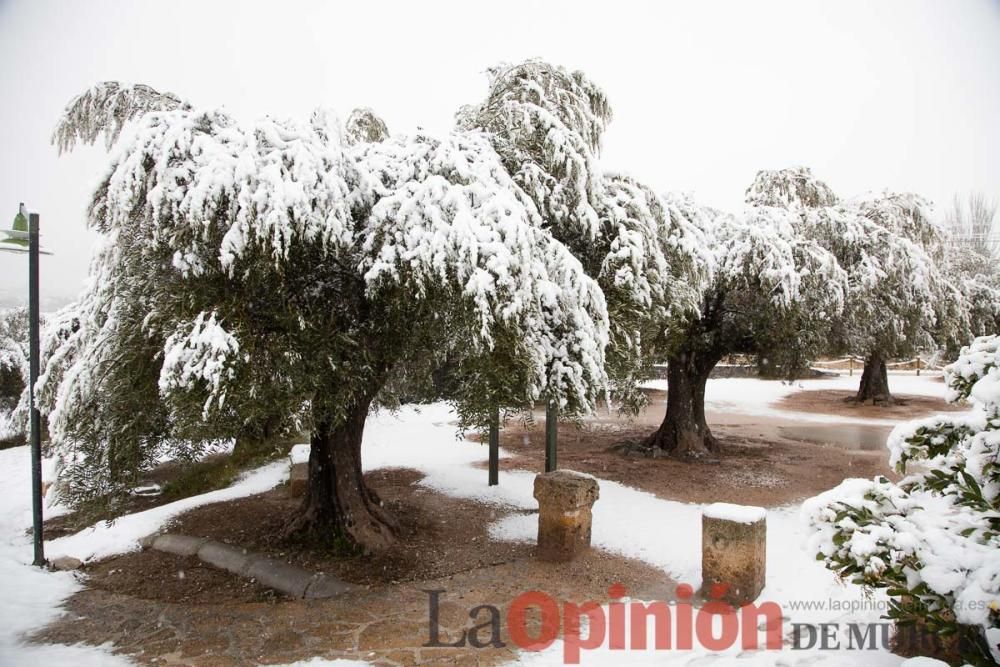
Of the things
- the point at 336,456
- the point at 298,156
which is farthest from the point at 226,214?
the point at 336,456

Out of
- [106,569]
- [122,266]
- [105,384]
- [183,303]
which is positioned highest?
[122,266]

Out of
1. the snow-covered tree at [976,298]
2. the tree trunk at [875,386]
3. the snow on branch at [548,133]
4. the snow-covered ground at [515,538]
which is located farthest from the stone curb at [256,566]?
the tree trunk at [875,386]

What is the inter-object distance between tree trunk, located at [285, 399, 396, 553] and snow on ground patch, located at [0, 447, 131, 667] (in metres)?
2.08

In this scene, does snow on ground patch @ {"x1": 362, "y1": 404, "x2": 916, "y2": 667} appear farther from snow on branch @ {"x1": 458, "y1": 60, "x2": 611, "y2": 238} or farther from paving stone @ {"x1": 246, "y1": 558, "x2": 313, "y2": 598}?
snow on branch @ {"x1": 458, "y1": 60, "x2": 611, "y2": 238}

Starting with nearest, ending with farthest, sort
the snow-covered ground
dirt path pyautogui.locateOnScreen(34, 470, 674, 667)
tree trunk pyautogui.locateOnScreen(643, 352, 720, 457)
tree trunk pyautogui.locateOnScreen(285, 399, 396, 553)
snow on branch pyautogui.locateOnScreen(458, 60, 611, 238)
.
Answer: the snow-covered ground, dirt path pyautogui.locateOnScreen(34, 470, 674, 667), snow on branch pyautogui.locateOnScreen(458, 60, 611, 238), tree trunk pyautogui.locateOnScreen(285, 399, 396, 553), tree trunk pyautogui.locateOnScreen(643, 352, 720, 457)

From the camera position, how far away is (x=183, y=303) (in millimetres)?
4363

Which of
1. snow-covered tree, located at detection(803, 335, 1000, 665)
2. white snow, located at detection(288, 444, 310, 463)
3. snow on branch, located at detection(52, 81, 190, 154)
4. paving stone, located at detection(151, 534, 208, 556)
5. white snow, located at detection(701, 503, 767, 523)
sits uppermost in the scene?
snow on branch, located at detection(52, 81, 190, 154)

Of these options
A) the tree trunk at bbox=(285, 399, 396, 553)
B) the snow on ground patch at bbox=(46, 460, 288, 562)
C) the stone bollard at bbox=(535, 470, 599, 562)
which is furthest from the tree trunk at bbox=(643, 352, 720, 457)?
the snow on ground patch at bbox=(46, 460, 288, 562)

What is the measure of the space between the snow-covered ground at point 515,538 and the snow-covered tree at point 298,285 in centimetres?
144

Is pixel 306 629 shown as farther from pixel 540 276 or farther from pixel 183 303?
pixel 540 276

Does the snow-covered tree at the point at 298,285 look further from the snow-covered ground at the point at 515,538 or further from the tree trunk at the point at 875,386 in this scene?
the tree trunk at the point at 875,386

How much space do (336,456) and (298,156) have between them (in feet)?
10.5

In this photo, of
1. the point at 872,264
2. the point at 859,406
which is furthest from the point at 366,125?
the point at 859,406

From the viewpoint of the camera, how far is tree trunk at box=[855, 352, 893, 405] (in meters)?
17.6
